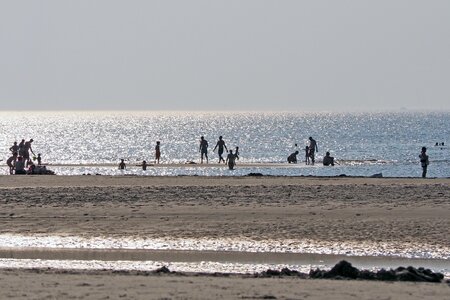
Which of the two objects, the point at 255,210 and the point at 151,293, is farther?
the point at 255,210

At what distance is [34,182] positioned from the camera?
31047 millimetres

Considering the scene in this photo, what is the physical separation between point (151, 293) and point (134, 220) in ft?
29.0

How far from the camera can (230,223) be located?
21.0 metres

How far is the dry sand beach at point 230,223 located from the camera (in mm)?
13078

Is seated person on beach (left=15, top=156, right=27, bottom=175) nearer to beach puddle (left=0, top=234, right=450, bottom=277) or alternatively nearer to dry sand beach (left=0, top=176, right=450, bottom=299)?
dry sand beach (left=0, top=176, right=450, bottom=299)

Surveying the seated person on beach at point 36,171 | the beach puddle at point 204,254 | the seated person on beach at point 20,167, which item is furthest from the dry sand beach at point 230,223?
the seated person on beach at point 36,171

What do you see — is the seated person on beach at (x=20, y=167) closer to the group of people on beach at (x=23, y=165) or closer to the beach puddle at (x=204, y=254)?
the group of people on beach at (x=23, y=165)

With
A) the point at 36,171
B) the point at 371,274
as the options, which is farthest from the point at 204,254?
the point at 36,171

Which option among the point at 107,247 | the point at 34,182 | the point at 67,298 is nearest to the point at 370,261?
the point at 107,247

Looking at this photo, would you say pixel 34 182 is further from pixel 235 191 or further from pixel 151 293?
pixel 151 293

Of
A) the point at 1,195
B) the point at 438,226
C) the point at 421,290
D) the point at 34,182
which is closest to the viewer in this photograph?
the point at 421,290

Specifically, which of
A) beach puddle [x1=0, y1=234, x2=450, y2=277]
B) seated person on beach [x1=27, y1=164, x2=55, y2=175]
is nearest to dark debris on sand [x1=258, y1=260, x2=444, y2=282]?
beach puddle [x1=0, y1=234, x2=450, y2=277]

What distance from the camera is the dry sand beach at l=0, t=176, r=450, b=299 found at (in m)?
13.1

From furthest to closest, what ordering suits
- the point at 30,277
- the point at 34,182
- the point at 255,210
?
the point at 34,182 < the point at 255,210 < the point at 30,277
